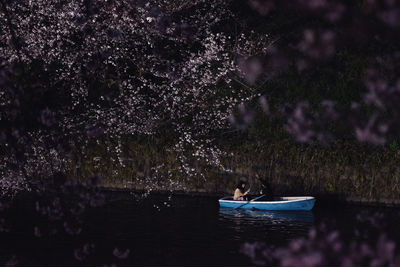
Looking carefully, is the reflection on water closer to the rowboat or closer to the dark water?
the dark water

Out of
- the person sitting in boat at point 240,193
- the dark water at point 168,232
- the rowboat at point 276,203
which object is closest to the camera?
the dark water at point 168,232

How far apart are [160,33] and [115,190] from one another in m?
7.53

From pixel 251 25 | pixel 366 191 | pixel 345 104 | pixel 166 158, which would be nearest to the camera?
pixel 366 191

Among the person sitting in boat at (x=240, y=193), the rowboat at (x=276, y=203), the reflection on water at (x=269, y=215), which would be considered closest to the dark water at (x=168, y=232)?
the reflection on water at (x=269, y=215)

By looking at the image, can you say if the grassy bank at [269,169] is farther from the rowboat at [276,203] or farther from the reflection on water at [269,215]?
the reflection on water at [269,215]

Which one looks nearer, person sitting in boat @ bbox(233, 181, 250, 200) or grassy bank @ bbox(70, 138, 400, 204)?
grassy bank @ bbox(70, 138, 400, 204)

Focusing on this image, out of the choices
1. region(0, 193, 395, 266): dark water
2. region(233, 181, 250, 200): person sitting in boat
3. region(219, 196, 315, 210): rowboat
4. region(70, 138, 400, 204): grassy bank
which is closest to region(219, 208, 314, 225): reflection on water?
region(0, 193, 395, 266): dark water

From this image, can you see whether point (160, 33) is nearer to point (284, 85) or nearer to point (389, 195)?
point (284, 85)

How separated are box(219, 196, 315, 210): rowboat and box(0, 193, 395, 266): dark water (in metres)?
0.27

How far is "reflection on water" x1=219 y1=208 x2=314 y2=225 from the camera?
28.8 m

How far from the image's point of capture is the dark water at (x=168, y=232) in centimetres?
2142

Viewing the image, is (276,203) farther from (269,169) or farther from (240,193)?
(269,169)

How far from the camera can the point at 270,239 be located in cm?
2467

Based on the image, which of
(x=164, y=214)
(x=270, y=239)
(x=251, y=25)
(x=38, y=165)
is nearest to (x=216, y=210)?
(x=164, y=214)
